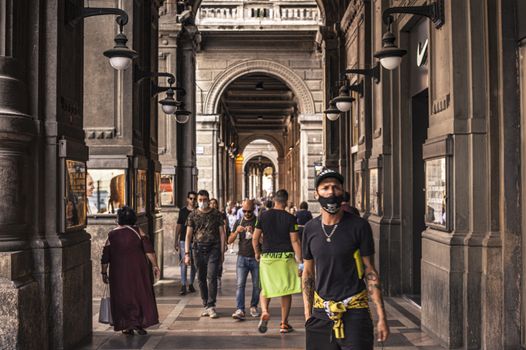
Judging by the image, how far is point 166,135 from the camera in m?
17.2

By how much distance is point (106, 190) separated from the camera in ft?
35.5

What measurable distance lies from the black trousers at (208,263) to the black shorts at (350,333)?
5110mm

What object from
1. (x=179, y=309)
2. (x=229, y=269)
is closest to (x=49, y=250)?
(x=179, y=309)

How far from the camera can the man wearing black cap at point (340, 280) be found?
419 cm

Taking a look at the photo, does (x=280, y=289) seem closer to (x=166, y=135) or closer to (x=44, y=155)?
(x=44, y=155)

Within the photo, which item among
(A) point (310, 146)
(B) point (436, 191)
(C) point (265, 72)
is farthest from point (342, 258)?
(C) point (265, 72)

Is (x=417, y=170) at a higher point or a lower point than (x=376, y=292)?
higher

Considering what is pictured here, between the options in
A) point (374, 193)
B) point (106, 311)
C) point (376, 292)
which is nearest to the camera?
point (376, 292)

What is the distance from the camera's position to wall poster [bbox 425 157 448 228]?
24.6 ft

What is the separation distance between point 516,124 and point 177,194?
11.8m

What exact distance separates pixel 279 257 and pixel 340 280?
3803mm

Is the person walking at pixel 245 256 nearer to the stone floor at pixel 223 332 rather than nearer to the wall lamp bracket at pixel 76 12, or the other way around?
the stone floor at pixel 223 332

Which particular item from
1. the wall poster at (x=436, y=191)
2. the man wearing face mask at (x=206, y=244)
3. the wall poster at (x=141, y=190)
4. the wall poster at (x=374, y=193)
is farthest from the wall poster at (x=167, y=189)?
the wall poster at (x=436, y=191)

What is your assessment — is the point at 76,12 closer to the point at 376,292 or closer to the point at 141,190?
the point at 141,190
